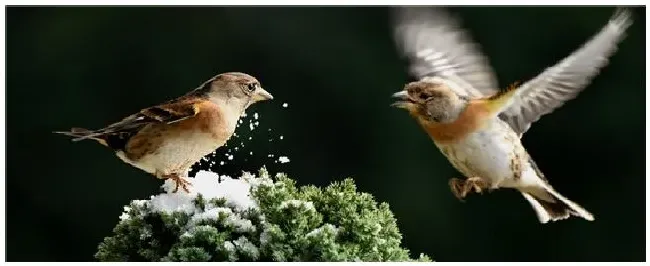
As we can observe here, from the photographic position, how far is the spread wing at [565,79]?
8.43ft

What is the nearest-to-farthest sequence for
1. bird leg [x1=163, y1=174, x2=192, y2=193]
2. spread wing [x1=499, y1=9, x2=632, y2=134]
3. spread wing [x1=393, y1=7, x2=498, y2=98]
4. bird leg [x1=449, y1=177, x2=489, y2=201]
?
spread wing [x1=499, y1=9, x2=632, y2=134], bird leg [x1=449, y1=177, x2=489, y2=201], bird leg [x1=163, y1=174, x2=192, y2=193], spread wing [x1=393, y1=7, x2=498, y2=98]

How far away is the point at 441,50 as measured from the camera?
2.93m

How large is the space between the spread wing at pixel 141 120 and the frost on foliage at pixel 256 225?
133mm

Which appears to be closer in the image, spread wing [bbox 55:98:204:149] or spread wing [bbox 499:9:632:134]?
spread wing [bbox 499:9:632:134]

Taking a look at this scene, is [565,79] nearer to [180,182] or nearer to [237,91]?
[237,91]

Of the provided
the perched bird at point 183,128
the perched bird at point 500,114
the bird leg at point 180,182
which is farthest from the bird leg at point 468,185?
the bird leg at point 180,182

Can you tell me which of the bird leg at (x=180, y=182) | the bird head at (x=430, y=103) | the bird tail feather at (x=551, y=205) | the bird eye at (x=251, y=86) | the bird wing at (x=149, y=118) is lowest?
the bird tail feather at (x=551, y=205)

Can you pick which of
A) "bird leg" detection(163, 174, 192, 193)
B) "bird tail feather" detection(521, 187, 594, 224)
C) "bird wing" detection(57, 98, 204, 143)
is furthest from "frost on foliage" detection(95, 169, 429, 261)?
"bird tail feather" detection(521, 187, 594, 224)

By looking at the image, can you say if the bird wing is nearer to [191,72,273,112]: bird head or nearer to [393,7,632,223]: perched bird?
[191,72,273,112]: bird head

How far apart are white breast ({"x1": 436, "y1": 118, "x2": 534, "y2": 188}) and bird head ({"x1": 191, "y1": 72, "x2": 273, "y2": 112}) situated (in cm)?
37

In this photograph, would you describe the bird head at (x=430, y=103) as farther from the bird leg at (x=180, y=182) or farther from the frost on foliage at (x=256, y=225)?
the bird leg at (x=180, y=182)

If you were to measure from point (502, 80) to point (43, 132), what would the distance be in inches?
85.6

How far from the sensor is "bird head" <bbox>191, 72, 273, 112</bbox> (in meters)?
2.73

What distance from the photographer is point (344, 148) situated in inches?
210
